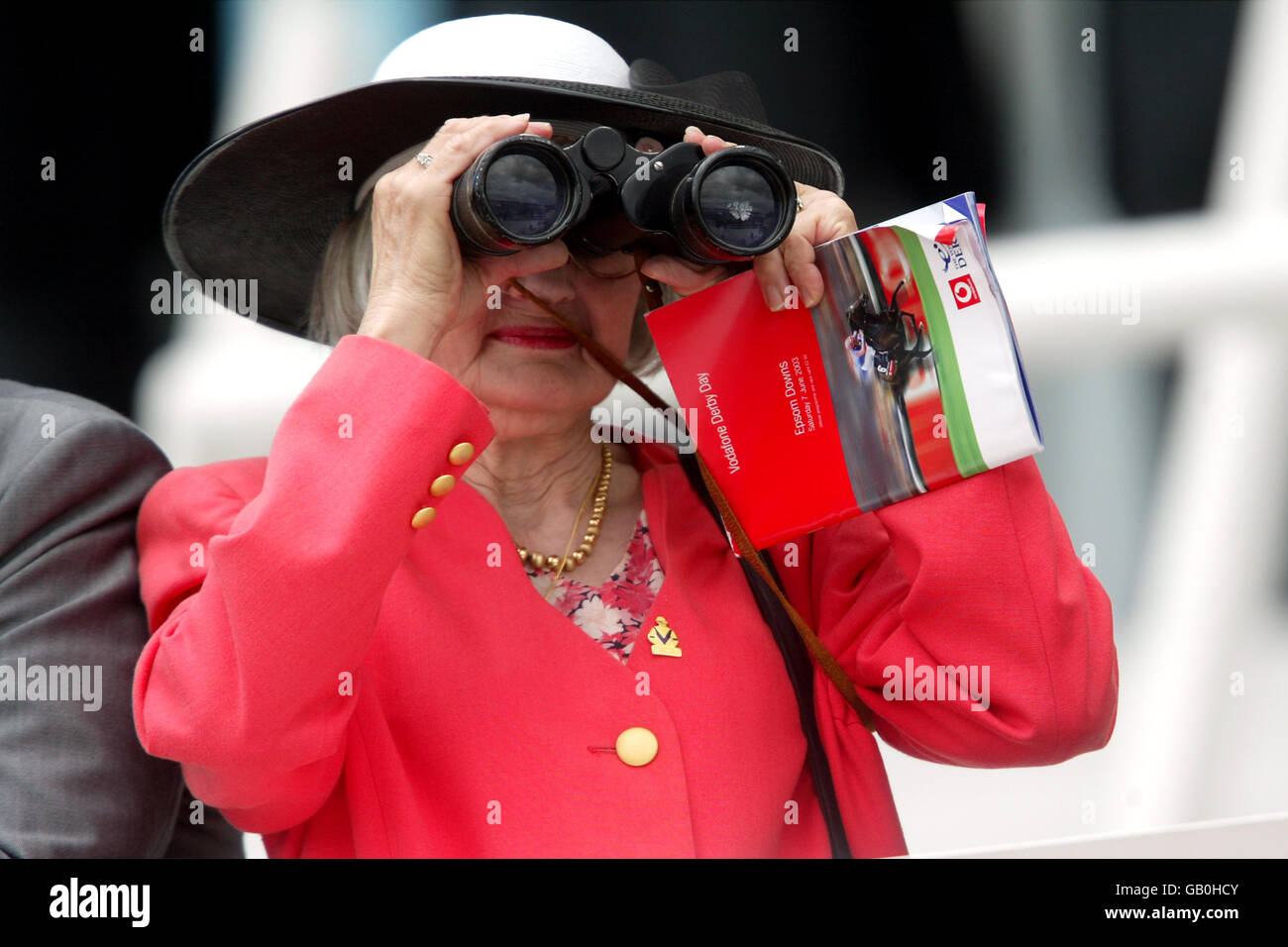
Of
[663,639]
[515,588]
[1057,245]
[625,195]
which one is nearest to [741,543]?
[663,639]

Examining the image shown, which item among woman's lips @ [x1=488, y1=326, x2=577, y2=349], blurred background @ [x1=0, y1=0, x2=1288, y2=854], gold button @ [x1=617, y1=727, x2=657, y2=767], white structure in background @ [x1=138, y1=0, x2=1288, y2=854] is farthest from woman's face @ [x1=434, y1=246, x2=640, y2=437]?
white structure in background @ [x1=138, y1=0, x2=1288, y2=854]

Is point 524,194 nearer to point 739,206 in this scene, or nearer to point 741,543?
point 739,206

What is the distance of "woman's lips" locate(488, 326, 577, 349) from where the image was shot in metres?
1.15

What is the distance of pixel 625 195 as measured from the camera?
1037 mm

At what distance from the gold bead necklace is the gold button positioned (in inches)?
7.7

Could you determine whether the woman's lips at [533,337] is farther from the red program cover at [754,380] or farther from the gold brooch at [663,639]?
the gold brooch at [663,639]

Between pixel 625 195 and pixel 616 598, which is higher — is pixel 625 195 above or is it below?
above

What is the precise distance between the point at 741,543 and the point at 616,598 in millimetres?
136

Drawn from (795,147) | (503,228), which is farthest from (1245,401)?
(503,228)

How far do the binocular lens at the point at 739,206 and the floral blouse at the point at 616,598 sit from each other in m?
0.34

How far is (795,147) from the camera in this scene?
126 cm

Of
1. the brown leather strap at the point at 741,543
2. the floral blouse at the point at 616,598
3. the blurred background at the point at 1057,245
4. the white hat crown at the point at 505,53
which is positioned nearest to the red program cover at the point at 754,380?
the brown leather strap at the point at 741,543
